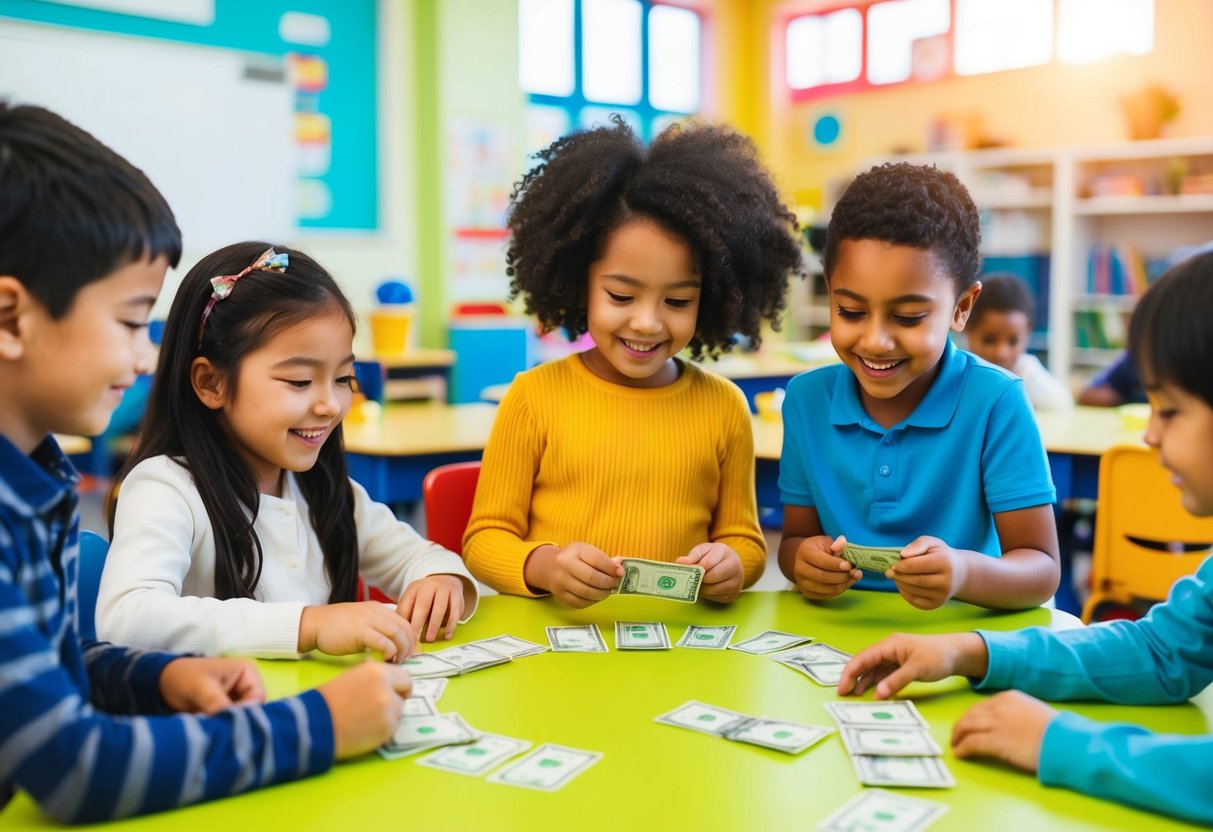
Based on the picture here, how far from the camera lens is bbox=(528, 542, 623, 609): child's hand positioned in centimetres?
144

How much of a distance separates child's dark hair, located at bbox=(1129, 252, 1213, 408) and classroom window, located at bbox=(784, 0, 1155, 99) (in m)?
7.30

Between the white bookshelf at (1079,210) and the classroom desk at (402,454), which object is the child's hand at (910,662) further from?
the white bookshelf at (1079,210)

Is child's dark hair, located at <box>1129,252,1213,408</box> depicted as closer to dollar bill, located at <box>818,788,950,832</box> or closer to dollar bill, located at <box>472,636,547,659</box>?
dollar bill, located at <box>818,788,950,832</box>

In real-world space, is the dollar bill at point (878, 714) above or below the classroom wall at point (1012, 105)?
below

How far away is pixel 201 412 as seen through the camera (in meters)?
1.60

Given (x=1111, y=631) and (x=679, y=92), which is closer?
(x=1111, y=631)

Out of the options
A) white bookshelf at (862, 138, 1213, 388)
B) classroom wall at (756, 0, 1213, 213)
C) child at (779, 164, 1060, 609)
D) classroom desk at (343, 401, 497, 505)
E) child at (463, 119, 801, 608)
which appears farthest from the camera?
classroom wall at (756, 0, 1213, 213)

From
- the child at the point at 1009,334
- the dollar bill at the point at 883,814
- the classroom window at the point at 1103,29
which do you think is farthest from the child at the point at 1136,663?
the classroom window at the point at 1103,29

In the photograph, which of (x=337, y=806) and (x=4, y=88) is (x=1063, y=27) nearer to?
(x=4, y=88)

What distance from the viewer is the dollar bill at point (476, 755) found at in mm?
979

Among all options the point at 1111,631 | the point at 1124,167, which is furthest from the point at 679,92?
the point at 1111,631

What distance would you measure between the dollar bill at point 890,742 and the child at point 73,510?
16.4 inches

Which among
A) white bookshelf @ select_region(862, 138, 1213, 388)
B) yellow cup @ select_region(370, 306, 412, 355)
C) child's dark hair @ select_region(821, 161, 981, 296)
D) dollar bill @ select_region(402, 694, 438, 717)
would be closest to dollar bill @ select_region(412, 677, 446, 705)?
dollar bill @ select_region(402, 694, 438, 717)

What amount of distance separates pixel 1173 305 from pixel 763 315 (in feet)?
3.47
